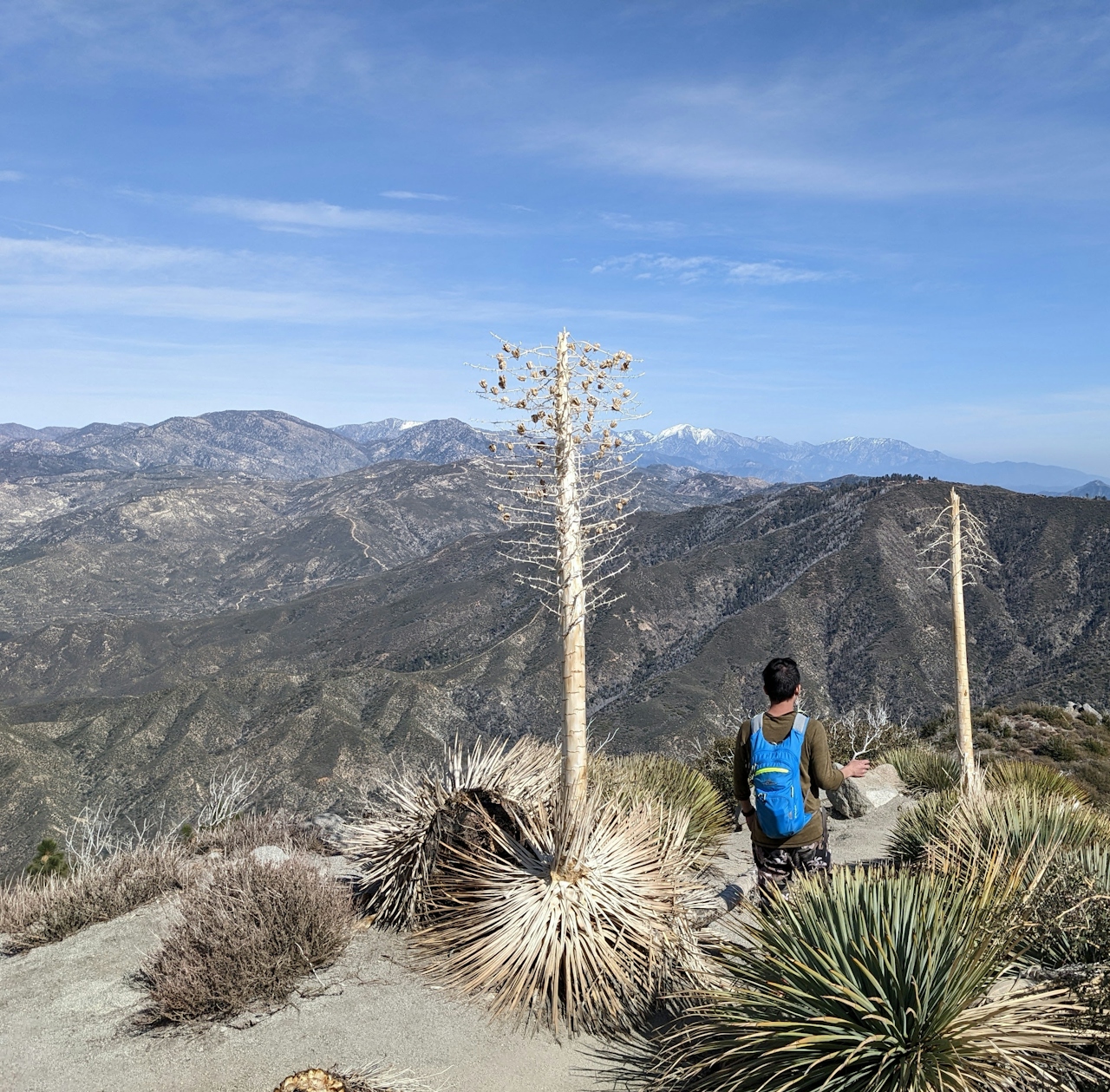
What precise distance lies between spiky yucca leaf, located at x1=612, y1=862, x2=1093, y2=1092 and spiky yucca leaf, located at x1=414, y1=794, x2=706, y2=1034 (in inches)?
26.5

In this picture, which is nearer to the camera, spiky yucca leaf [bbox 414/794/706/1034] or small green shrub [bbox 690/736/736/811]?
spiky yucca leaf [bbox 414/794/706/1034]

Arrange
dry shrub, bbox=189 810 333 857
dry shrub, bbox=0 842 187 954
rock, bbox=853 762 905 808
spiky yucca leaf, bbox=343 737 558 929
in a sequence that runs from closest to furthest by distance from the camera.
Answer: spiky yucca leaf, bbox=343 737 558 929, dry shrub, bbox=0 842 187 954, dry shrub, bbox=189 810 333 857, rock, bbox=853 762 905 808

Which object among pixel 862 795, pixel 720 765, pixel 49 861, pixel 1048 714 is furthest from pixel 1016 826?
pixel 1048 714

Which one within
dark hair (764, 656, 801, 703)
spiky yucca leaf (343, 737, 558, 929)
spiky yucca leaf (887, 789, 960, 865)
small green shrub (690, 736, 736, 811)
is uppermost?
dark hair (764, 656, 801, 703)

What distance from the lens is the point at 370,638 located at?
405 feet

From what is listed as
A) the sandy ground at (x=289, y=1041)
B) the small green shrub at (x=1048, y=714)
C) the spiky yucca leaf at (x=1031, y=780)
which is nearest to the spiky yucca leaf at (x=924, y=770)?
the spiky yucca leaf at (x=1031, y=780)

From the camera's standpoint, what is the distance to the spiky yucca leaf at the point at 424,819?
5.68 meters

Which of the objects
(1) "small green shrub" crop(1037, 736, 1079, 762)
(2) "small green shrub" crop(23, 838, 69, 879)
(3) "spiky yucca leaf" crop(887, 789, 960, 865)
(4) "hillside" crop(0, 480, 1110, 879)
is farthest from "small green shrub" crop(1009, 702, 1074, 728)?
(4) "hillside" crop(0, 480, 1110, 879)

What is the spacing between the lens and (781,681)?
4266 millimetres

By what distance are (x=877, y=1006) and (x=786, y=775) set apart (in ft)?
4.19

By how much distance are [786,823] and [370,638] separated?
403 ft

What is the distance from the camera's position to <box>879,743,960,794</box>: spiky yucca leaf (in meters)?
11.7

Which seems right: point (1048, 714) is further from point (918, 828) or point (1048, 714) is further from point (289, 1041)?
point (289, 1041)

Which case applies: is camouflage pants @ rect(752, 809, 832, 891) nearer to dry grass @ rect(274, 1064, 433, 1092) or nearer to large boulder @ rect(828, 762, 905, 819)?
dry grass @ rect(274, 1064, 433, 1092)
